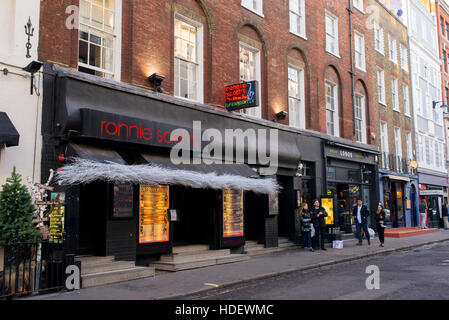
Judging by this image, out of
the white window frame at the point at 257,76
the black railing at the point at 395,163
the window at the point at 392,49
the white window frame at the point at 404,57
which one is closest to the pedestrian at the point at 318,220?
the white window frame at the point at 257,76

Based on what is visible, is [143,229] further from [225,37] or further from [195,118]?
[225,37]

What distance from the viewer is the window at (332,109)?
21.1 meters

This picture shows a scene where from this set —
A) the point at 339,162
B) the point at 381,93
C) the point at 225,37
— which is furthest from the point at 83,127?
the point at 381,93

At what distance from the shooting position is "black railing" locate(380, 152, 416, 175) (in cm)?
2570

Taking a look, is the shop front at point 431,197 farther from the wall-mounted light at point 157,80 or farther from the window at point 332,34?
the wall-mounted light at point 157,80

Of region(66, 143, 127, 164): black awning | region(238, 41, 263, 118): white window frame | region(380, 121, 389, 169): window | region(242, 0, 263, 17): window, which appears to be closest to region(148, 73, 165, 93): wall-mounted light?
region(66, 143, 127, 164): black awning

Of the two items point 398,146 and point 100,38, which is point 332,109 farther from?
point 100,38

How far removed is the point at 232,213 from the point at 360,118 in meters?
12.8

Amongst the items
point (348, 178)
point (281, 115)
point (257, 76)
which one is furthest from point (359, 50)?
point (257, 76)

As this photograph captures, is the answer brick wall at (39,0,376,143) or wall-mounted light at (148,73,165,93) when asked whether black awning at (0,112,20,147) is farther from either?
wall-mounted light at (148,73,165,93)

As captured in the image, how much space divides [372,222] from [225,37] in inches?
554

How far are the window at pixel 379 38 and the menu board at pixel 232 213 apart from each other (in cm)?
1664

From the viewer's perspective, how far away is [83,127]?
9836mm
